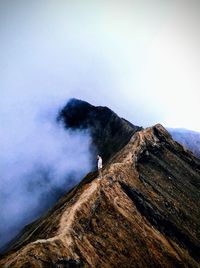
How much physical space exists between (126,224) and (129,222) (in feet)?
1.57

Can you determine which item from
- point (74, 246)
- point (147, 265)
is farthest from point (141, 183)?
point (74, 246)

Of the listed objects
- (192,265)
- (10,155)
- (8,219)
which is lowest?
(192,265)

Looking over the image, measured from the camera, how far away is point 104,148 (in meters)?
88.4

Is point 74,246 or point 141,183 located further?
point 141,183

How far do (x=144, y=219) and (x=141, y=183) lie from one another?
576 cm

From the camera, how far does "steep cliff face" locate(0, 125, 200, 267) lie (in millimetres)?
23609

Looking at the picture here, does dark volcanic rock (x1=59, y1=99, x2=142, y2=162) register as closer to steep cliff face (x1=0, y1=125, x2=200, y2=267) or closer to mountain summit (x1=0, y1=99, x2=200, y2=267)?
mountain summit (x1=0, y1=99, x2=200, y2=267)

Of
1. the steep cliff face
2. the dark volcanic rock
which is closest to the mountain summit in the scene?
the steep cliff face

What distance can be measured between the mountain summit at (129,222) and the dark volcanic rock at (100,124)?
3043 centimetres

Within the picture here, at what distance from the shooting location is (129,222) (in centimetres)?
2981

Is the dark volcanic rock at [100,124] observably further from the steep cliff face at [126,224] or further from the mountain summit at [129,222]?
the steep cliff face at [126,224]

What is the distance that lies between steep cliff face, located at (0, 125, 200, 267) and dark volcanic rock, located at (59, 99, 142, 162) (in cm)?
3318

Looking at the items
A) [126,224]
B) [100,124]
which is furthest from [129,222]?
[100,124]

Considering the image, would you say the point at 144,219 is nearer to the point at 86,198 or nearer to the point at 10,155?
the point at 86,198
